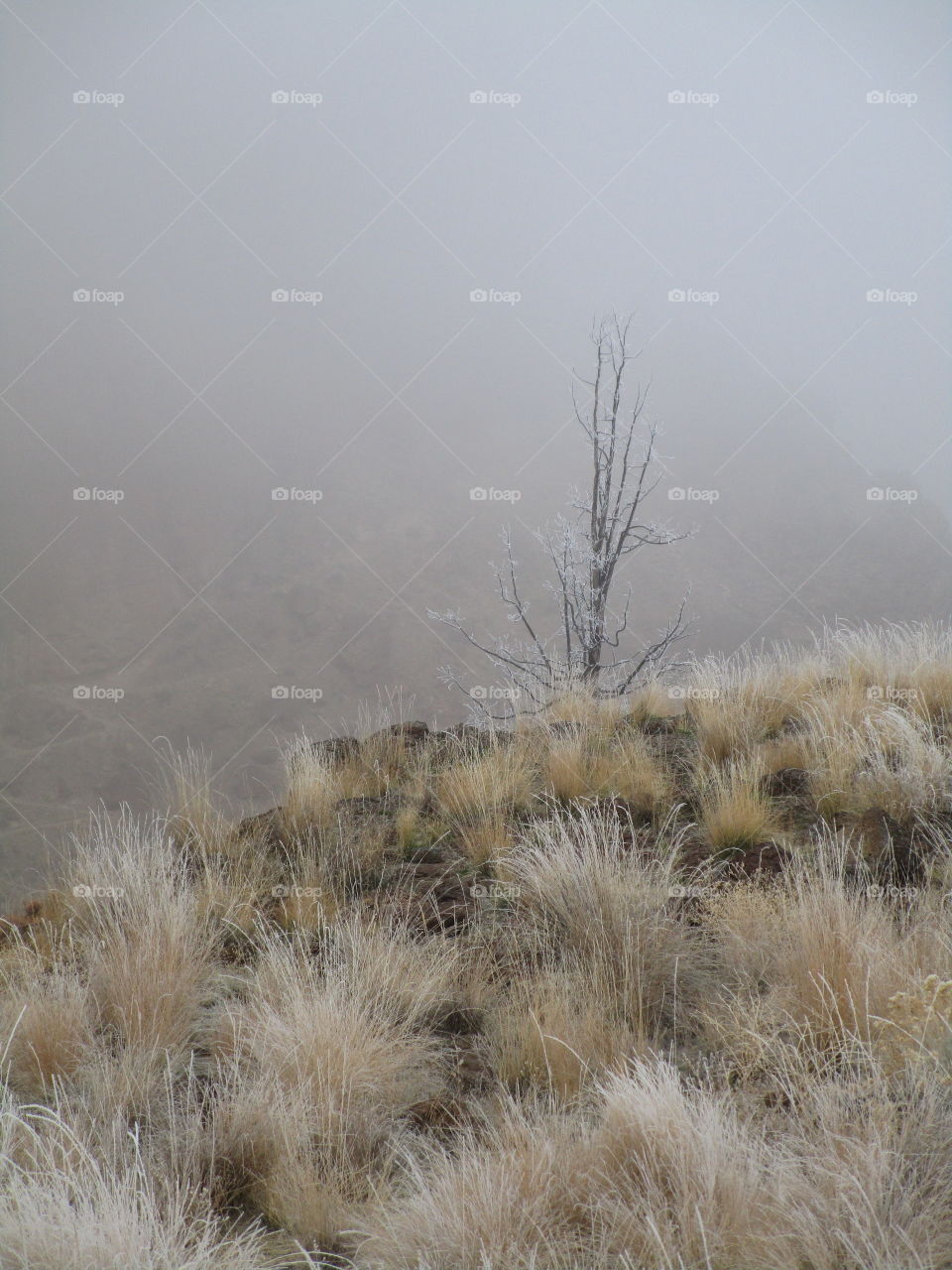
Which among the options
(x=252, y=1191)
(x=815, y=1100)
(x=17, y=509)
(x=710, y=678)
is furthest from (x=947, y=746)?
(x=17, y=509)

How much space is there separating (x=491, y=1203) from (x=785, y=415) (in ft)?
267

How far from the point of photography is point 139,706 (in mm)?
48750

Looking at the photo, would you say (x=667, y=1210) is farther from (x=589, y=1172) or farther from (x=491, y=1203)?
(x=491, y=1203)
